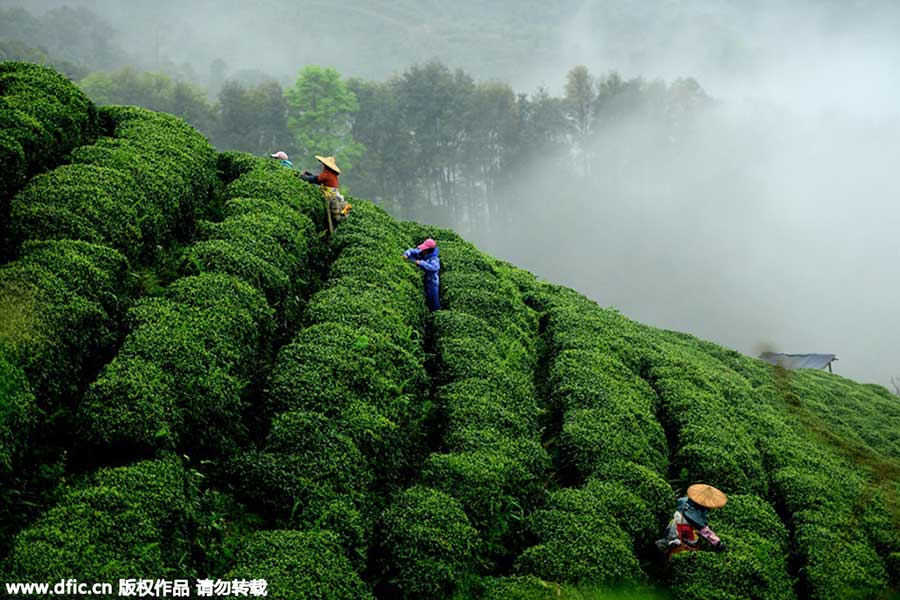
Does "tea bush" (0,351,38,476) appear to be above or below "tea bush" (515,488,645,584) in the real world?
above

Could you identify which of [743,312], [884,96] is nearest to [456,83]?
[743,312]

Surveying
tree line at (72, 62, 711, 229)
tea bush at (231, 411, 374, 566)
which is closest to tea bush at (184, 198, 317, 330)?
tea bush at (231, 411, 374, 566)

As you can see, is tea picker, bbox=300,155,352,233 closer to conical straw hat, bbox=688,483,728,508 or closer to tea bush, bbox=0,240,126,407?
tea bush, bbox=0,240,126,407

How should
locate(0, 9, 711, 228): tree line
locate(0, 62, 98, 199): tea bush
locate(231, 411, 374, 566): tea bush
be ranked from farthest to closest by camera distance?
locate(0, 9, 711, 228): tree line, locate(0, 62, 98, 199): tea bush, locate(231, 411, 374, 566): tea bush

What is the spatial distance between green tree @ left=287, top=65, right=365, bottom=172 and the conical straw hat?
5579 centimetres

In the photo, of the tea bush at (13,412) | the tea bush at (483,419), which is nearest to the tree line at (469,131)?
the tea bush at (483,419)

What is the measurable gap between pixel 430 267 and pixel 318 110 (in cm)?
5218

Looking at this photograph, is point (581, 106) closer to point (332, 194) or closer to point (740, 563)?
point (332, 194)

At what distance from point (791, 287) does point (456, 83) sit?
1507 inches

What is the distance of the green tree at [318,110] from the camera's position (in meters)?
63.5

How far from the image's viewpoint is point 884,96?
8912 centimetres

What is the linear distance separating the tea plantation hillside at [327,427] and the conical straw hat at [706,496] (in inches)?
27.8

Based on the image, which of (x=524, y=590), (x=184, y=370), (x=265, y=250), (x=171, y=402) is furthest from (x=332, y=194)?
(x=524, y=590)

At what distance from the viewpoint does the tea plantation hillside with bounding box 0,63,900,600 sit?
27.6 feet
